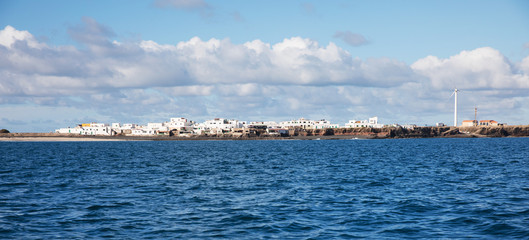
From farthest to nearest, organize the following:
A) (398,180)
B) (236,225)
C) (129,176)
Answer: (129,176), (398,180), (236,225)

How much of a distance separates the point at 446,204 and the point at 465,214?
3.13m

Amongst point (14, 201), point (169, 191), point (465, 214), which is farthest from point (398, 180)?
point (14, 201)

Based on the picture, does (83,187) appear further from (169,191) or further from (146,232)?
(146,232)

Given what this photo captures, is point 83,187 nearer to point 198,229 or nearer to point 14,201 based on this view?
point 14,201

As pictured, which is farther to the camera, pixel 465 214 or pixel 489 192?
pixel 489 192

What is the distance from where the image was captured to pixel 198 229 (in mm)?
21391

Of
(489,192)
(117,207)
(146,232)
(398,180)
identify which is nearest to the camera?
(146,232)

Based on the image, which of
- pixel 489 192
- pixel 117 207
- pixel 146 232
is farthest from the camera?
pixel 489 192

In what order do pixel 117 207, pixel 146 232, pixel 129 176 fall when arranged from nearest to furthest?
pixel 146 232 → pixel 117 207 → pixel 129 176

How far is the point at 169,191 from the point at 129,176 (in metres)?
14.4

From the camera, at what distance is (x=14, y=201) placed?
98.7 ft

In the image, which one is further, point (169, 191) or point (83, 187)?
point (83, 187)

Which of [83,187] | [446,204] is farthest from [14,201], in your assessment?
[446,204]

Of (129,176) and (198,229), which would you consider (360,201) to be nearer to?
(198,229)
